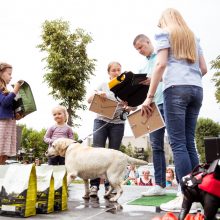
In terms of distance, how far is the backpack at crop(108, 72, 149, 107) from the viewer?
421cm

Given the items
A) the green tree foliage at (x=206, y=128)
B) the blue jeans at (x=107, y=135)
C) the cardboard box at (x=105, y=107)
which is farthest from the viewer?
the green tree foliage at (x=206, y=128)

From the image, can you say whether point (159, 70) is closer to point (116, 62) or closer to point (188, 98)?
point (188, 98)

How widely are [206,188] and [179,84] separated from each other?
3.71 feet

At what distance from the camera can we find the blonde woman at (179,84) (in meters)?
3.14

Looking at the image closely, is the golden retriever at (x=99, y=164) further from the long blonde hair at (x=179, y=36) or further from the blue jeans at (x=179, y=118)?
the long blonde hair at (x=179, y=36)

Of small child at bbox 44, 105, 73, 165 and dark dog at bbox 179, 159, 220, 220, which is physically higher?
small child at bbox 44, 105, 73, 165

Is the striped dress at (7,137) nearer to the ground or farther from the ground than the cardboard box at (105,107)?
nearer to the ground

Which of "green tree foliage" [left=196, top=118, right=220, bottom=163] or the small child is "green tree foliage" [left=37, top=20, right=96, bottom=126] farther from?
"green tree foliage" [left=196, top=118, right=220, bottom=163]

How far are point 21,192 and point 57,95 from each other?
21705 millimetres

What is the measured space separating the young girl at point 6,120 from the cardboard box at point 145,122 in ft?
4.84

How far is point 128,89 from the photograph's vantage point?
170 inches

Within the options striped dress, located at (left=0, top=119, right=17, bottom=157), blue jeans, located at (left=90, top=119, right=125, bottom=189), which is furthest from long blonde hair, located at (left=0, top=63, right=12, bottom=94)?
blue jeans, located at (left=90, top=119, right=125, bottom=189)

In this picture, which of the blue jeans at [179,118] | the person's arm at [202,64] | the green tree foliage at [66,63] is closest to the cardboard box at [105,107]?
the person's arm at [202,64]

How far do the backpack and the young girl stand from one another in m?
1.15
